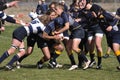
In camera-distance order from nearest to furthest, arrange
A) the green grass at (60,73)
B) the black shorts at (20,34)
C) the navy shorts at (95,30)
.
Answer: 1. the green grass at (60,73)
2. the black shorts at (20,34)
3. the navy shorts at (95,30)

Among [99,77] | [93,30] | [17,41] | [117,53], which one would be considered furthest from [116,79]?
[17,41]

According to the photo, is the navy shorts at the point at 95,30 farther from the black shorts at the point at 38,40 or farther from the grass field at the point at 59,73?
the black shorts at the point at 38,40

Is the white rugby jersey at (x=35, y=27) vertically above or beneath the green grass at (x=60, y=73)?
above

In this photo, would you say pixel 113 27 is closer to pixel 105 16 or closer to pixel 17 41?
pixel 105 16

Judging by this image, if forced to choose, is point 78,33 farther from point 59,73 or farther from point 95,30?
point 59,73

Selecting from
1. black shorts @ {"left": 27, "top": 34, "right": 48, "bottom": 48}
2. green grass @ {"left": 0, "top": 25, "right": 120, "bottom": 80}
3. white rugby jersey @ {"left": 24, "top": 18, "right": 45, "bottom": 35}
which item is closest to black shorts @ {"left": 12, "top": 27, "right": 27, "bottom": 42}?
white rugby jersey @ {"left": 24, "top": 18, "right": 45, "bottom": 35}

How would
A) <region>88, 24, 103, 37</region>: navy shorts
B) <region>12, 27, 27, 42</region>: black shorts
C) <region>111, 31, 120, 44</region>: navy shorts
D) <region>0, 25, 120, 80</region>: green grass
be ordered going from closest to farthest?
<region>0, 25, 120, 80</region>: green grass
<region>12, 27, 27, 42</region>: black shorts
<region>111, 31, 120, 44</region>: navy shorts
<region>88, 24, 103, 37</region>: navy shorts

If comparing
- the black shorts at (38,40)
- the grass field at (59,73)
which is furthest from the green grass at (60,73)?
the black shorts at (38,40)

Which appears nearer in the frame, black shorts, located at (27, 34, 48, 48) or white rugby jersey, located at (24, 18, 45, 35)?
white rugby jersey, located at (24, 18, 45, 35)

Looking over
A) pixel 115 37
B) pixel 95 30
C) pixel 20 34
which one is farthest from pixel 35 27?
pixel 115 37

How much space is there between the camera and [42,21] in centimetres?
1162

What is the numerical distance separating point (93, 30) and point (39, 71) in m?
1.95

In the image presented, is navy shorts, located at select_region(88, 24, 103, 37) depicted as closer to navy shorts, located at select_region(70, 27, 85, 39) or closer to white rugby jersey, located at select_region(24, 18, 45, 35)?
navy shorts, located at select_region(70, 27, 85, 39)

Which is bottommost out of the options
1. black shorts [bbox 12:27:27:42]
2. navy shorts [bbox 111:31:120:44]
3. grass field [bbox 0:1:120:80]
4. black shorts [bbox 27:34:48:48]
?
grass field [bbox 0:1:120:80]
